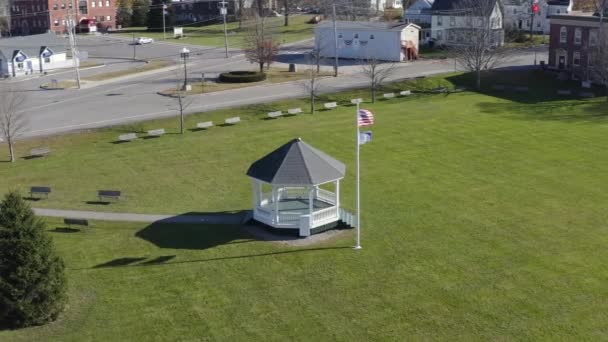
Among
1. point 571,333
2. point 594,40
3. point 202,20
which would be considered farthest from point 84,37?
point 571,333

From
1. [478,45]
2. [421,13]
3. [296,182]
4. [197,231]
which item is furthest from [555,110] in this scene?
[421,13]

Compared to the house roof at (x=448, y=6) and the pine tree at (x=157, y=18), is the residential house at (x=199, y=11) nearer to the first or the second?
the pine tree at (x=157, y=18)

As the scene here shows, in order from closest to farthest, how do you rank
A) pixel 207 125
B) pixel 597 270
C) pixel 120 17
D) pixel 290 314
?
pixel 290 314
pixel 597 270
pixel 207 125
pixel 120 17

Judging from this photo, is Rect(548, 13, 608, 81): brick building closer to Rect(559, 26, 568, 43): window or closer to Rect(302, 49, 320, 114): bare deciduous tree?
Rect(559, 26, 568, 43): window

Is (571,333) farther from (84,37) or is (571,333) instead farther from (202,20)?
(202,20)

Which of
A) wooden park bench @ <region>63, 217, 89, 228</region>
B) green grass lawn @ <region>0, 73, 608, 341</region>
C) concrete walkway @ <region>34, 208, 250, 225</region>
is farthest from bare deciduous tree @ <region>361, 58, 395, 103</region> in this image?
wooden park bench @ <region>63, 217, 89, 228</region>

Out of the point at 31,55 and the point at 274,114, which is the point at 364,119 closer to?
the point at 274,114
